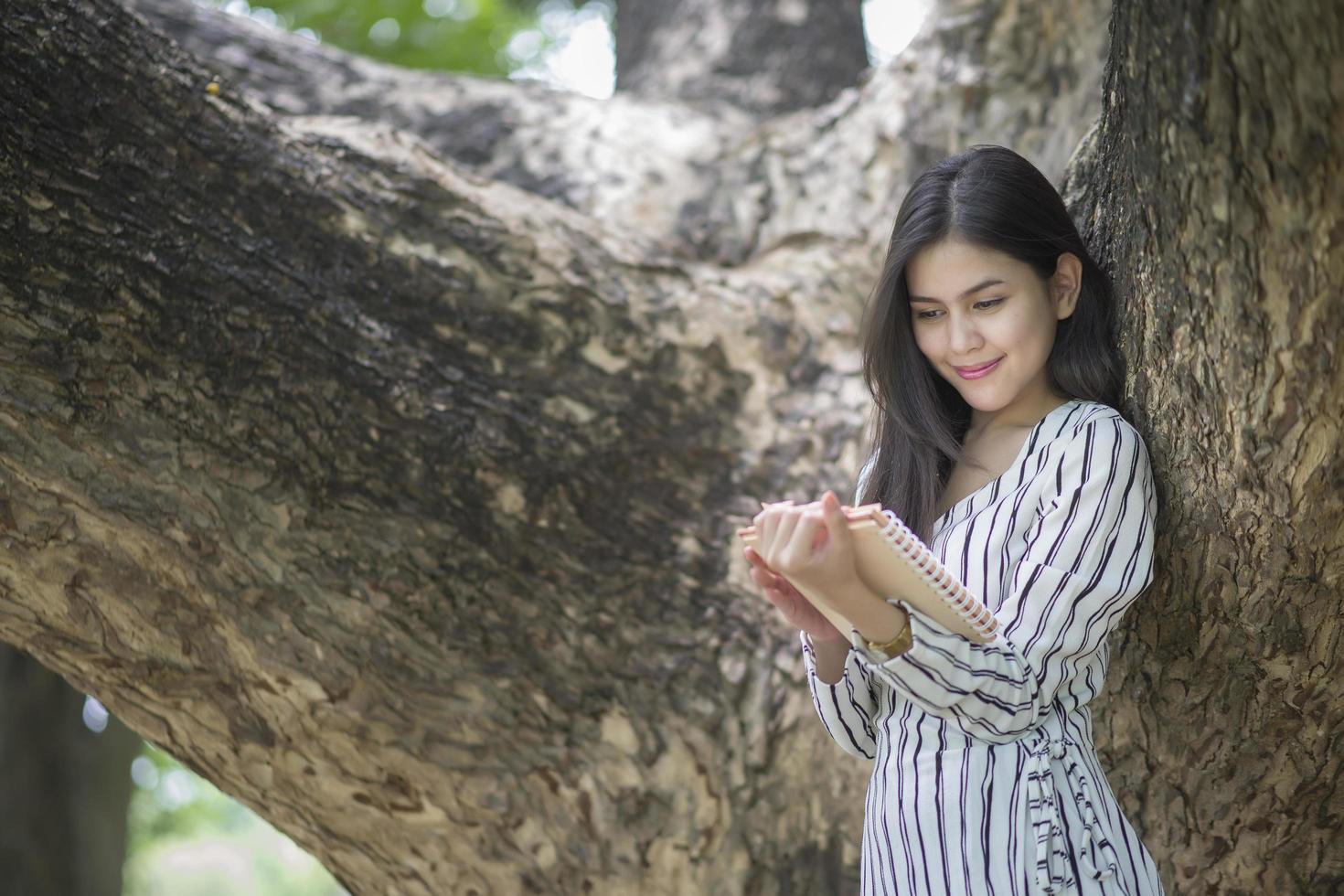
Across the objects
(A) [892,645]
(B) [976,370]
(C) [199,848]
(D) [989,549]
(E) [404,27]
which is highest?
(E) [404,27]

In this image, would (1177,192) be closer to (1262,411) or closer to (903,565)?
(1262,411)

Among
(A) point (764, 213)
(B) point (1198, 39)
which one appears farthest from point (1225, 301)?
(A) point (764, 213)

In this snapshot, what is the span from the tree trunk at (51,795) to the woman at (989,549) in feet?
16.0

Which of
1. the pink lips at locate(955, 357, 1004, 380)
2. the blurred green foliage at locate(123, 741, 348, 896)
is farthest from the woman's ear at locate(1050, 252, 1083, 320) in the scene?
the blurred green foliage at locate(123, 741, 348, 896)

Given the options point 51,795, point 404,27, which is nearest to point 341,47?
point 404,27

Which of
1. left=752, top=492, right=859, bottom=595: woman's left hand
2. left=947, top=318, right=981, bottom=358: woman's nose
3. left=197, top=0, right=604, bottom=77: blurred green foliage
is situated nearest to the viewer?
left=752, top=492, right=859, bottom=595: woman's left hand

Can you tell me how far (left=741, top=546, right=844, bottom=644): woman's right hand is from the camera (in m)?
2.02

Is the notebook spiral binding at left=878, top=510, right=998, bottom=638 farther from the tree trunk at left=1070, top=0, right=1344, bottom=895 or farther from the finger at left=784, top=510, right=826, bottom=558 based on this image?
the tree trunk at left=1070, top=0, right=1344, bottom=895

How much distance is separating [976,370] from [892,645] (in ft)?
1.88

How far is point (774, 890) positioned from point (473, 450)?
1176 mm

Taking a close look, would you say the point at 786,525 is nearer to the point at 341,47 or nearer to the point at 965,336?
the point at 965,336

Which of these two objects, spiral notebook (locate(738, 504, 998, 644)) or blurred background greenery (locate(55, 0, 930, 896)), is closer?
spiral notebook (locate(738, 504, 998, 644))

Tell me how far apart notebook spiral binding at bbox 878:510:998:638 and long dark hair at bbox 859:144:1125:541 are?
1.26 feet

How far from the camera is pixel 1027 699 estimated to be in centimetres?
184
